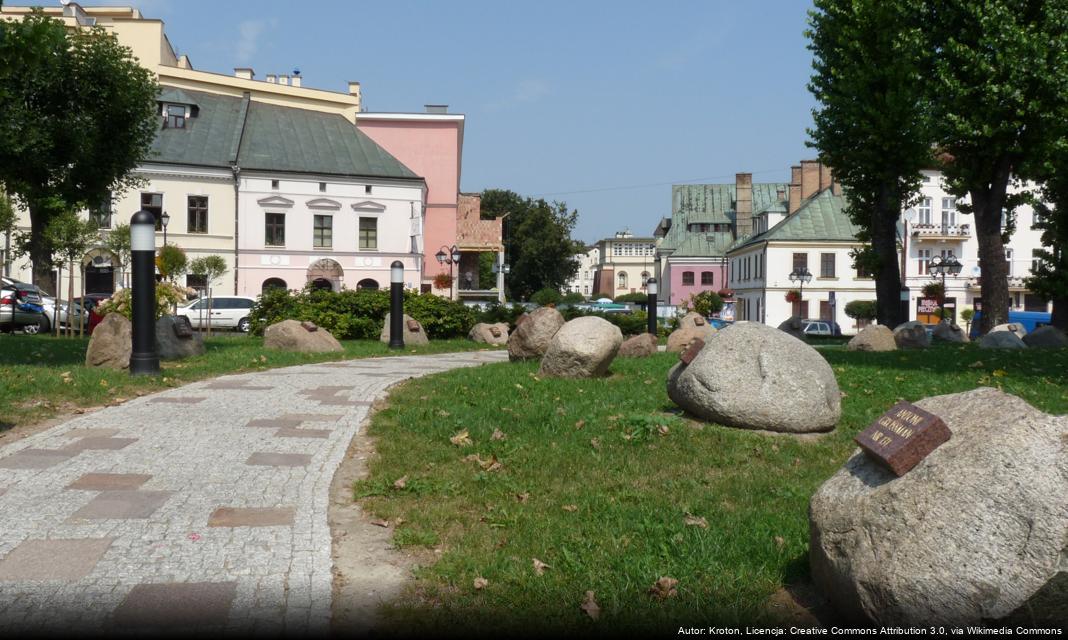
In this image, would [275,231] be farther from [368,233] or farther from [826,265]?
[826,265]

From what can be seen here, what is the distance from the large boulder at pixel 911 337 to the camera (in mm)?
21992

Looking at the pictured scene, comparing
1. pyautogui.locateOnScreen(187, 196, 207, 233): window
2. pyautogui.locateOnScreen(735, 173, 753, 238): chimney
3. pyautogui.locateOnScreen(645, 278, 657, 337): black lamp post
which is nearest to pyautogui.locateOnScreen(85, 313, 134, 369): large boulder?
pyautogui.locateOnScreen(645, 278, 657, 337): black lamp post

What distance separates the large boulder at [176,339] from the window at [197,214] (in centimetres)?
Answer: 2938

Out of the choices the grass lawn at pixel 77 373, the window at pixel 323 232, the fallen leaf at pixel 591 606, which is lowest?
the fallen leaf at pixel 591 606

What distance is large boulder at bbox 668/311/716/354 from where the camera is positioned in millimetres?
18812

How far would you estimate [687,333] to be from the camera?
65.0 feet

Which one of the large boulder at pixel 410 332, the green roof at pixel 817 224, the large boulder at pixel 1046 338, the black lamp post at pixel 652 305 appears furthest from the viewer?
the green roof at pixel 817 224

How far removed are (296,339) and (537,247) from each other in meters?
59.6

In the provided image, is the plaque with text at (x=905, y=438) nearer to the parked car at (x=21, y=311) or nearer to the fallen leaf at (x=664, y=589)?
the fallen leaf at (x=664, y=589)

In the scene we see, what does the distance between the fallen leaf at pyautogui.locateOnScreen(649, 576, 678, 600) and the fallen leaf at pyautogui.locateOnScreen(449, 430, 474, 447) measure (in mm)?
3566

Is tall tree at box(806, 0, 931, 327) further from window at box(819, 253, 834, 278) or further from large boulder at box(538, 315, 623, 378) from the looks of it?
window at box(819, 253, 834, 278)

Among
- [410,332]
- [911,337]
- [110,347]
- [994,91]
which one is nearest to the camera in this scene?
[110,347]

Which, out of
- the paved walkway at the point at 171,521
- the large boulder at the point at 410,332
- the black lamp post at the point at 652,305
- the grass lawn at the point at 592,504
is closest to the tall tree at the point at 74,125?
the large boulder at the point at 410,332

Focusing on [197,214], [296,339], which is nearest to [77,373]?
[296,339]
